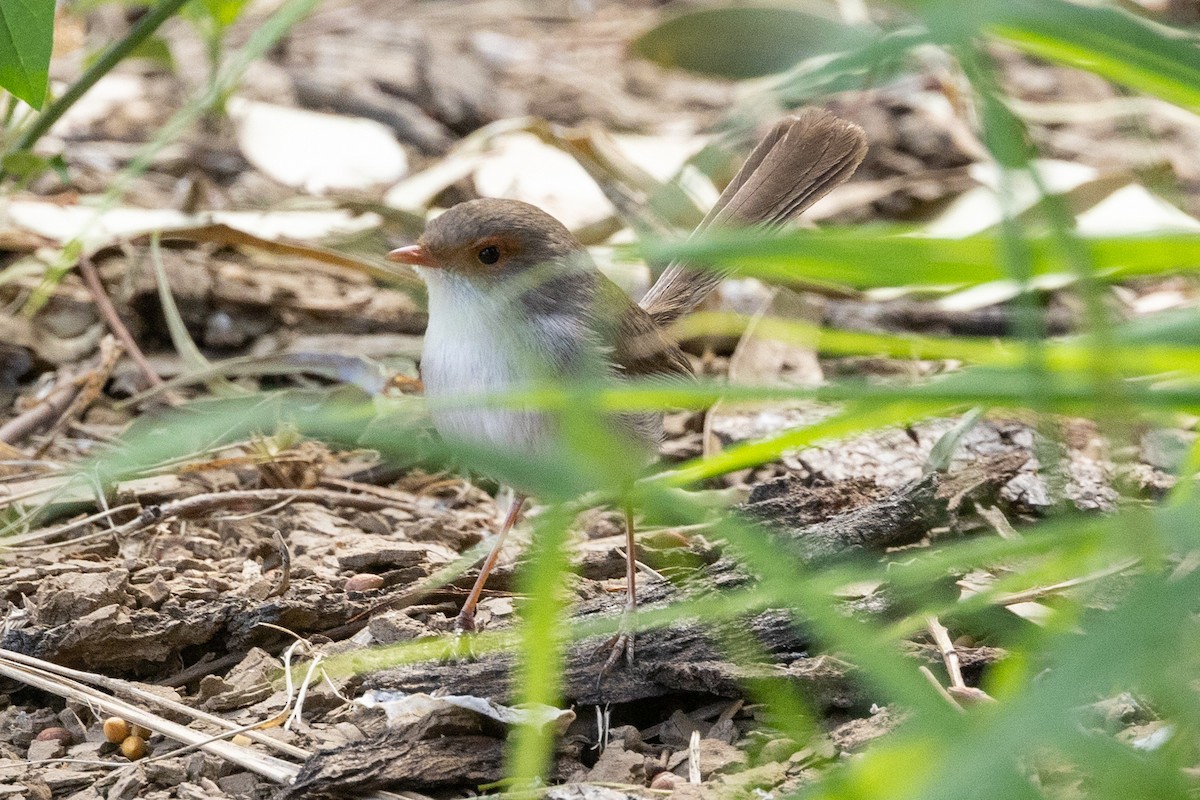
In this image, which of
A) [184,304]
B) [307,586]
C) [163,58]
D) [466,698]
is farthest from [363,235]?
[466,698]

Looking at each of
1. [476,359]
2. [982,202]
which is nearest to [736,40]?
[982,202]

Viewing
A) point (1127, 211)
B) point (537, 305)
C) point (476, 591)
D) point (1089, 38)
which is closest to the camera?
point (1089, 38)

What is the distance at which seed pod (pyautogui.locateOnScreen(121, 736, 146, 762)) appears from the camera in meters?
2.76

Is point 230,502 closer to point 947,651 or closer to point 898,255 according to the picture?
point 947,651

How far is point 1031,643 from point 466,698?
125 centimetres

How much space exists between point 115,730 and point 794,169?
2.45 metres

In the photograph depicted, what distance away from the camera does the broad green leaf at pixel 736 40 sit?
6.65m

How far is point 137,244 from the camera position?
516cm

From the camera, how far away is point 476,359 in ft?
11.2

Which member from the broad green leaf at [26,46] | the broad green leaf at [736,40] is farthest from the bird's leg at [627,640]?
the broad green leaf at [736,40]

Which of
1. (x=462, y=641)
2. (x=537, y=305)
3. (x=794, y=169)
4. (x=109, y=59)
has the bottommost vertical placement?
(x=462, y=641)

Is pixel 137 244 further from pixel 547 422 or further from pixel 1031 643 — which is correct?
pixel 1031 643

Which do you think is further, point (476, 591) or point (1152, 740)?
point (476, 591)

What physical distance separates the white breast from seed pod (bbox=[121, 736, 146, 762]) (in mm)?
1004
